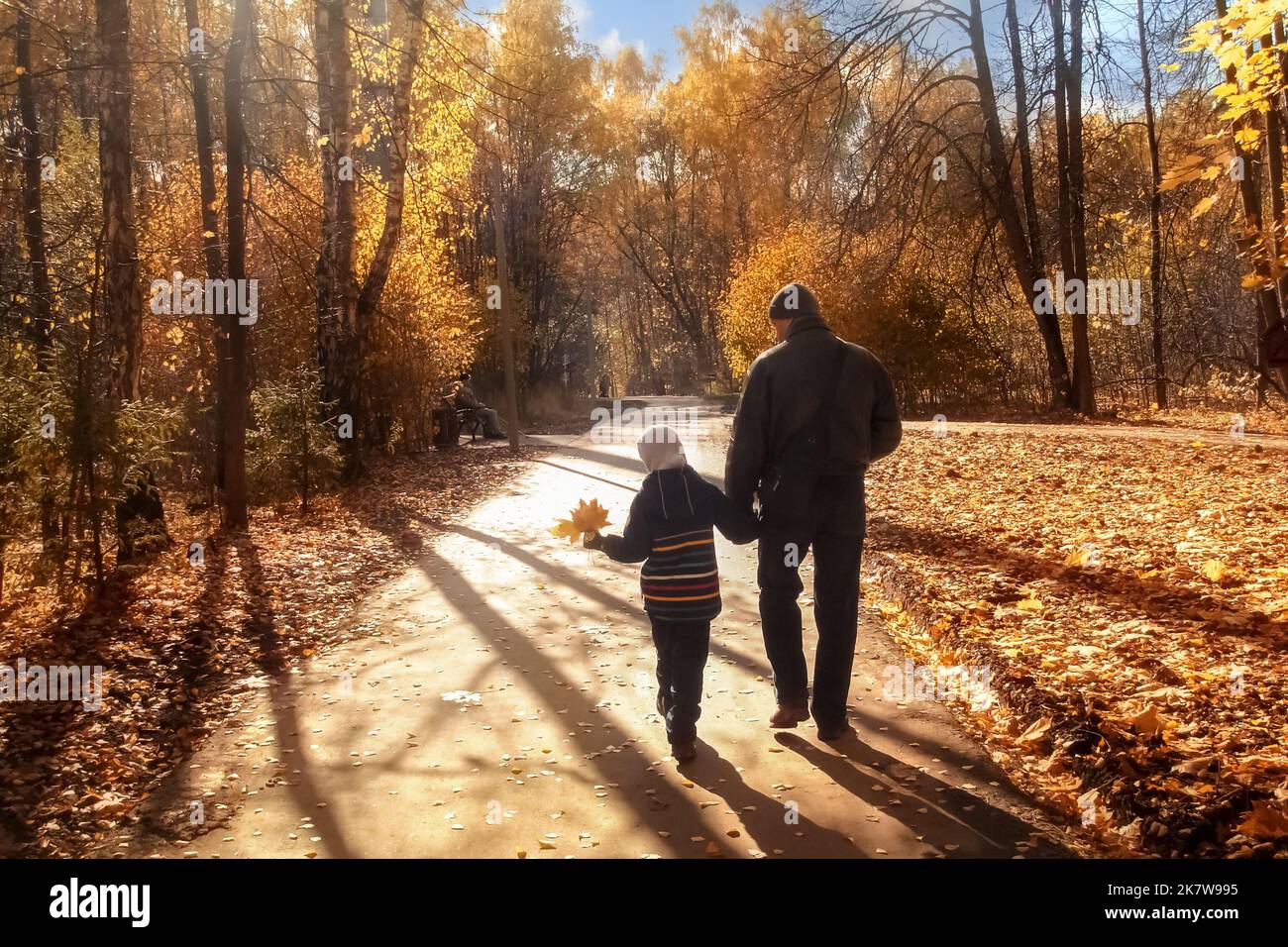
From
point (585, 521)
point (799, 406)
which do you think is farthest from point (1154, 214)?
point (585, 521)

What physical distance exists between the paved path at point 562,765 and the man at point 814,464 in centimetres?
61

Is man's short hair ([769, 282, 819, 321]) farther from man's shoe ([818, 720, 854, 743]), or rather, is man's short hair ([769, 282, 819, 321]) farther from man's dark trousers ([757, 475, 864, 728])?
man's shoe ([818, 720, 854, 743])

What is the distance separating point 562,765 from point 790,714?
3.92 ft

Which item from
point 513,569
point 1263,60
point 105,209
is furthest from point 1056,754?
point 105,209

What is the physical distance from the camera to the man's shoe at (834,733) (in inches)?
210

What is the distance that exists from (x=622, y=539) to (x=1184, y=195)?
51.4ft

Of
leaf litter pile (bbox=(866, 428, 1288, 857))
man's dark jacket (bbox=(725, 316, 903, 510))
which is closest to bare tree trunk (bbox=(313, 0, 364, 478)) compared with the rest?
leaf litter pile (bbox=(866, 428, 1288, 857))

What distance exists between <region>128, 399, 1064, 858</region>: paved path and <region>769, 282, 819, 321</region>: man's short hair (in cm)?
216

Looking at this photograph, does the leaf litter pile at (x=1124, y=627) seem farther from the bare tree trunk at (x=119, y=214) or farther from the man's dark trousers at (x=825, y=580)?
the bare tree trunk at (x=119, y=214)

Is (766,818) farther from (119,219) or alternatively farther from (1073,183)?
(1073,183)

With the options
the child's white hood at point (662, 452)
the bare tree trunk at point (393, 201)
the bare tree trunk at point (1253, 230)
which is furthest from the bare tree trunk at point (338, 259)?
the child's white hood at point (662, 452)

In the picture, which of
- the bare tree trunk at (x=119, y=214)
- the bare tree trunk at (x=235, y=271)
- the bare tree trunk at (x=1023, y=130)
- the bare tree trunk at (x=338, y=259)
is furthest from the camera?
the bare tree trunk at (x=1023, y=130)

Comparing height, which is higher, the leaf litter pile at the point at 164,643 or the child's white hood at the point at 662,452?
the child's white hood at the point at 662,452

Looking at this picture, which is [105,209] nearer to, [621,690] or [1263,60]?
[621,690]
